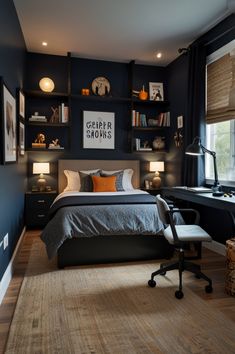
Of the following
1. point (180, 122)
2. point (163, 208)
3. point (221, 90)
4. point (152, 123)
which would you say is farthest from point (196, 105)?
point (163, 208)

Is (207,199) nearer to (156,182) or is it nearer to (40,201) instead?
(156,182)

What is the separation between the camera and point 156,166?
528 centimetres

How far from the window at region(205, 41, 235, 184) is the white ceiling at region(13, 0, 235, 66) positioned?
0.50 m

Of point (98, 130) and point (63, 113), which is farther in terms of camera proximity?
point (98, 130)

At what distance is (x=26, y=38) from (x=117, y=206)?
2.95 meters

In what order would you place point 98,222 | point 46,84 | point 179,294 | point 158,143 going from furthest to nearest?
point 158,143, point 46,84, point 98,222, point 179,294

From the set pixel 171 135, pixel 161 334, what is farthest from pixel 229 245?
pixel 171 135

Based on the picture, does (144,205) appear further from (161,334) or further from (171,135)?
(171,135)

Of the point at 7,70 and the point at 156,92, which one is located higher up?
the point at 156,92

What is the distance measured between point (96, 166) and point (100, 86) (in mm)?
1477

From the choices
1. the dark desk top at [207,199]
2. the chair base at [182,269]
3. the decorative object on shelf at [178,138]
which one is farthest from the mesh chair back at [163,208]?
the decorative object on shelf at [178,138]

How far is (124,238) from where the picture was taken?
10.4 ft

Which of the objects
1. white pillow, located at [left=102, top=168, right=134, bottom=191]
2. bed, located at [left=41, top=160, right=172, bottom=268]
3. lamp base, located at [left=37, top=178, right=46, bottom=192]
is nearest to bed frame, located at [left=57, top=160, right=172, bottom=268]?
bed, located at [left=41, top=160, right=172, bottom=268]

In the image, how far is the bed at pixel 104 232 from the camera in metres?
3.00
